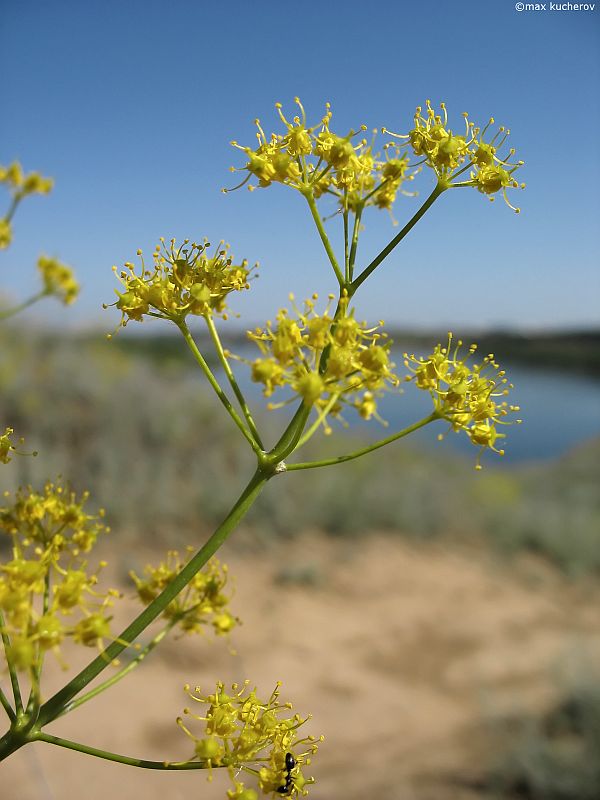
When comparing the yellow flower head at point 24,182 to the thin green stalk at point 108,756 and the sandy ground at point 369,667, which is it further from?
the sandy ground at point 369,667

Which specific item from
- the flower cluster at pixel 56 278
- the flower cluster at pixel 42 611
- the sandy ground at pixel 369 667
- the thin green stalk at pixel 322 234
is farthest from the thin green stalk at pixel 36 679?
the sandy ground at pixel 369 667

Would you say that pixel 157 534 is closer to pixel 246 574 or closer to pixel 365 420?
pixel 246 574

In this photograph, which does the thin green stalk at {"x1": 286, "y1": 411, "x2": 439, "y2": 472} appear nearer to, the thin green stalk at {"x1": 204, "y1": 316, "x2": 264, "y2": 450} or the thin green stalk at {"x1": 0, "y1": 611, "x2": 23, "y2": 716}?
the thin green stalk at {"x1": 204, "y1": 316, "x2": 264, "y2": 450}

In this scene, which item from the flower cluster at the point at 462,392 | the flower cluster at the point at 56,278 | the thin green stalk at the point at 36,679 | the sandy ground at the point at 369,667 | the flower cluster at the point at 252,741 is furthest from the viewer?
the sandy ground at the point at 369,667

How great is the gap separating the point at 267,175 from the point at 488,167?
0.45m

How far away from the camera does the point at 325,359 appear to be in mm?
1240

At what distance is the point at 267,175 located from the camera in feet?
4.66

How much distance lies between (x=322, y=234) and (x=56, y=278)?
1855 millimetres

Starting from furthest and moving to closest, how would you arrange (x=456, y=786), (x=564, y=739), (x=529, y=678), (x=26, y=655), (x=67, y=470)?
(x=67, y=470), (x=529, y=678), (x=564, y=739), (x=456, y=786), (x=26, y=655)

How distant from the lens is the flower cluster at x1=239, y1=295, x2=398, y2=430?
3.95ft

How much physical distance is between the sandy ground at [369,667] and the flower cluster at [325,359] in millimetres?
4966

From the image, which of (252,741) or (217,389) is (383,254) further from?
(252,741)

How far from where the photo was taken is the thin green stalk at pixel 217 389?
46.7 inches

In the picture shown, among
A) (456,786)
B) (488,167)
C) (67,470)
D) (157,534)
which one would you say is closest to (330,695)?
(456,786)
